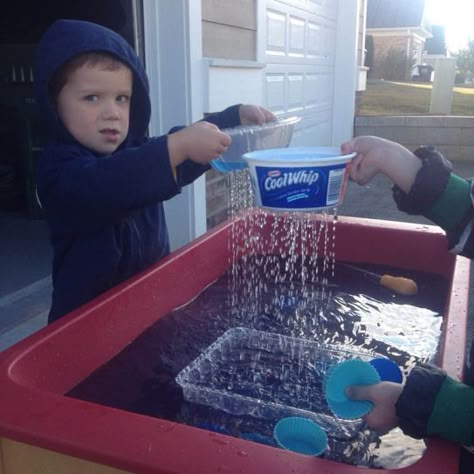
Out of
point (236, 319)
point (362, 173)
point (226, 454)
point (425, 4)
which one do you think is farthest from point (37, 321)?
point (425, 4)

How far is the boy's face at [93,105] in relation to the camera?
136 centimetres

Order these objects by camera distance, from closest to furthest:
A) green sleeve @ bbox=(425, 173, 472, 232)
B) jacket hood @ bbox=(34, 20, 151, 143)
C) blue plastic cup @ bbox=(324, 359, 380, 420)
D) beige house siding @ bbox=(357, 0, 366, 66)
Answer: blue plastic cup @ bbox=(324, 359, 380, 420) < green sleeve @ bbox=(425, 173, 472, 232) < jacket hood @ bbox=(34, 20, 151, 143) < beige house siding @ bbox=(357, 0, 366, 66)

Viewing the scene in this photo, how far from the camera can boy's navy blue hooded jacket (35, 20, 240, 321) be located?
1165mm

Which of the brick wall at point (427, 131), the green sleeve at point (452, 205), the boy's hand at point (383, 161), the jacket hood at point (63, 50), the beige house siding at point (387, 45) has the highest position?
the beige house siding at point (387, 45)

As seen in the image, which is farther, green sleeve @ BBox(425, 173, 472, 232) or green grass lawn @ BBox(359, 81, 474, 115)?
green grass lawn @ BBox(359, 81, 474, 115)

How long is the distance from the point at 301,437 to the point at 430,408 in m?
0.26

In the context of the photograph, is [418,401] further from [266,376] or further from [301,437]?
[266,376]

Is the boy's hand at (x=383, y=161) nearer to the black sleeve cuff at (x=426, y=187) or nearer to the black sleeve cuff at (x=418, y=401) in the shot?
the black sleeve cuff at (x=426, y=187)

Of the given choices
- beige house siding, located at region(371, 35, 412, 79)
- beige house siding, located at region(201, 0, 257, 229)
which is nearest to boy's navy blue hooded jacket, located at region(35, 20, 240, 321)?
beige house siding, located at region(201, 0, 257, 229)

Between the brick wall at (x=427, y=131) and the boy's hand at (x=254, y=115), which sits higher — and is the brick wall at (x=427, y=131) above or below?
below

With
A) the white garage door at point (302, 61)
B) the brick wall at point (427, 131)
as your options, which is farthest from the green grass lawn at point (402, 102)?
the white garage door at point (302, 61)

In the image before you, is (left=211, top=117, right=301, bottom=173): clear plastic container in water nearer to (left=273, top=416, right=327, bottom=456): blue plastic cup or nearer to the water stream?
the water stream

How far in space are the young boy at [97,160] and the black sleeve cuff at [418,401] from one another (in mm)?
588

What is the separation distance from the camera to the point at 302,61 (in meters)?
5.38
